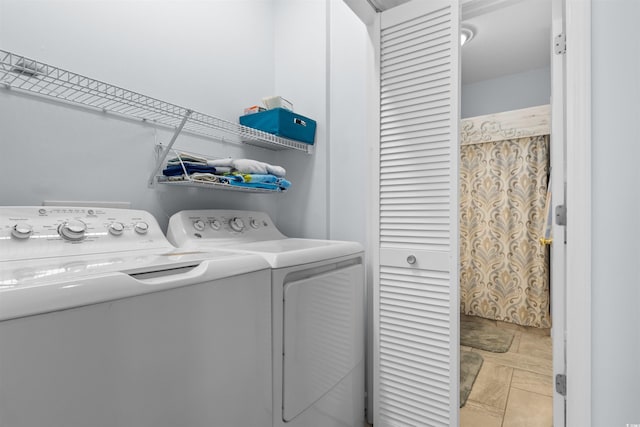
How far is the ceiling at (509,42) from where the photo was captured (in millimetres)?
2492

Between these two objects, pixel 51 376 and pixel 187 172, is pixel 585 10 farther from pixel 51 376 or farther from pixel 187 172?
pixel 51 376

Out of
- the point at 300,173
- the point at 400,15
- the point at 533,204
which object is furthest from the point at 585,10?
the point at 533,204

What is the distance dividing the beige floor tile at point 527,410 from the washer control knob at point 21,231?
2.21 meters

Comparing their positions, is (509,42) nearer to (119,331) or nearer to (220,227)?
(220,227)

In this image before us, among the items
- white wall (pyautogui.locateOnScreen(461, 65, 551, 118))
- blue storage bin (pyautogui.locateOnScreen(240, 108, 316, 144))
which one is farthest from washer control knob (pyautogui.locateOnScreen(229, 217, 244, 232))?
white wall (pyautogui.locateOnScreen(461, 65, 551, 118))

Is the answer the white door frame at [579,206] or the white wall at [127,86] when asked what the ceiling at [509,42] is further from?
the white wall at [127,86]

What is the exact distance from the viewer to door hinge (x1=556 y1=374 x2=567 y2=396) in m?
1.30

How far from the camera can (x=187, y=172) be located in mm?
1374

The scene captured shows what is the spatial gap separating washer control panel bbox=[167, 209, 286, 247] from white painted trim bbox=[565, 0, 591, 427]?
1323mm

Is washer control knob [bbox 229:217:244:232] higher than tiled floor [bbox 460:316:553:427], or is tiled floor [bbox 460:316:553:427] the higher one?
washer control knob [bbox 229:217:244:232]

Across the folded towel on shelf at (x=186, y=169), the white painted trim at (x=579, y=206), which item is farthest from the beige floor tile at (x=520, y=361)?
the folded towel on shelf at (x=186, y=169)

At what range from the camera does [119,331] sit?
2.24 feet

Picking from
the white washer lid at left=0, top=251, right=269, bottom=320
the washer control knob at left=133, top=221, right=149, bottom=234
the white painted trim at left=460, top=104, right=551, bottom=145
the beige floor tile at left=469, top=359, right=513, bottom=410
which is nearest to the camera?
the white washer lid at left=0, top=251, right=269, bottom=320

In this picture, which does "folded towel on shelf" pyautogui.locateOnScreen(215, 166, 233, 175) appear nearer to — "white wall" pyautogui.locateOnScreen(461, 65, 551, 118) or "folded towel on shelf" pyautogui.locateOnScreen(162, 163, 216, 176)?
"folded towel on shelf" pyautogui.locateOnScreen(162, 163, 216, 176)
